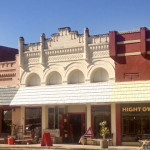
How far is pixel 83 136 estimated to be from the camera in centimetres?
2816

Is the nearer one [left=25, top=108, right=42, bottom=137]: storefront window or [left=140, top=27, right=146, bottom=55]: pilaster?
[left=140, top=27, right=146, bottom=55]: pilaster

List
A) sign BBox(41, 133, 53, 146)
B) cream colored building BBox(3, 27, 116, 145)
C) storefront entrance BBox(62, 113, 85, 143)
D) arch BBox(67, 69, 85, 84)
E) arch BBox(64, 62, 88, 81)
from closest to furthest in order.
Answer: sign BBox(41, 133, 53, 146)
cream colored building BBox(3, 27, 116, 145)
arch BBox(64, 62, 88, 81)
arch BBox(67, 69, 85, 84)
storefront entrance BBox(62, 113, 85, 143)

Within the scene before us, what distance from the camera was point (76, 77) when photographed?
99.6ft

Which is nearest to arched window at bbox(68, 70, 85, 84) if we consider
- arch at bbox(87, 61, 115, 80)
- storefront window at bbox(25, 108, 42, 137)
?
arch at bbox(87, 61, 115, 80)

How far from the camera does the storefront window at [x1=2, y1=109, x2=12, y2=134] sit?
33.0m

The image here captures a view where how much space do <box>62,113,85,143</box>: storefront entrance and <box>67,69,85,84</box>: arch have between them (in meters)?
2.90

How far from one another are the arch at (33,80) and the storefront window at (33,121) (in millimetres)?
2273

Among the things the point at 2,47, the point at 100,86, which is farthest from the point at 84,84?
the point at 2,47

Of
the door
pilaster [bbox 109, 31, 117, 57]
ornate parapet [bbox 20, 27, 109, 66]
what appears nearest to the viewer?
pilaster [bbox 109, 31, 117, 57]

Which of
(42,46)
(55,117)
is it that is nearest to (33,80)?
(42,46)

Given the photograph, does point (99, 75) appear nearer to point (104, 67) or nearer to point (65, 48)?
point (104, 67)

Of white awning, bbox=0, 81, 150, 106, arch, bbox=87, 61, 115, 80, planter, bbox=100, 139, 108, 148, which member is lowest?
planter, bbox=100, 139, 108, 148

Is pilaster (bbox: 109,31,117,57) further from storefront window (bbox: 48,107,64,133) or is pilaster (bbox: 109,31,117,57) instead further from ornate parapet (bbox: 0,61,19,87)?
ornate parapet (bbox: 0,61,19,87)

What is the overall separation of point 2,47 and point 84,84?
50.5ft
